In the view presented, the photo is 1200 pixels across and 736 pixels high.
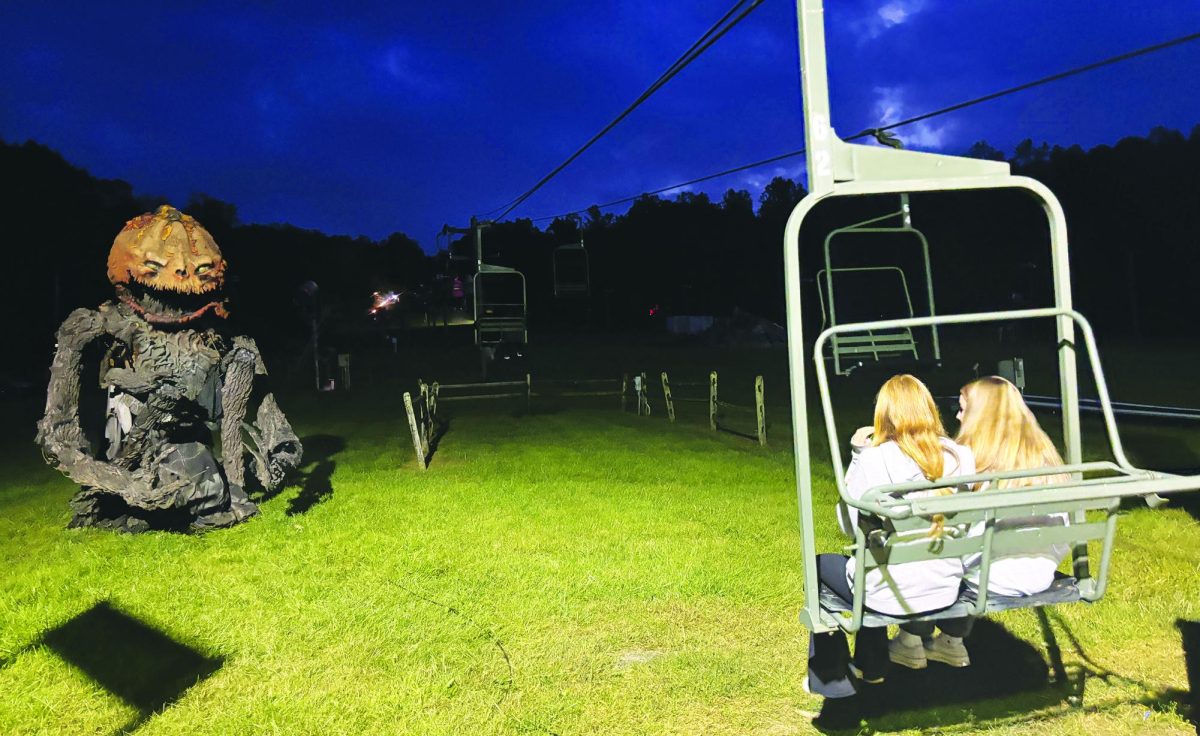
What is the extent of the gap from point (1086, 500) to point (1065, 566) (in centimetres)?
369

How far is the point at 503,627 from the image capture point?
4.84 m

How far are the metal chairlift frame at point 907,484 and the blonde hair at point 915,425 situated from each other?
0.65 feet

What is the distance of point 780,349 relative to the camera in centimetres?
4128

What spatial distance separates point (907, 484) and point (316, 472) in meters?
8.86

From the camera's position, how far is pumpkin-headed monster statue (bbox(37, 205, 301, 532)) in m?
6.68

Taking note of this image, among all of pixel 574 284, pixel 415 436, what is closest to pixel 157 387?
pixel 415 436

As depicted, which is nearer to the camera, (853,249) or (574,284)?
(574,284)

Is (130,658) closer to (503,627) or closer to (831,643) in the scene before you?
(503,627)

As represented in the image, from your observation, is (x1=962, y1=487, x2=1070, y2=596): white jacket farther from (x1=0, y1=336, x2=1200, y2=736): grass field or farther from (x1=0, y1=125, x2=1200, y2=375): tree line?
(x1=0, y1=125, x2=1200, y2=375): tree line

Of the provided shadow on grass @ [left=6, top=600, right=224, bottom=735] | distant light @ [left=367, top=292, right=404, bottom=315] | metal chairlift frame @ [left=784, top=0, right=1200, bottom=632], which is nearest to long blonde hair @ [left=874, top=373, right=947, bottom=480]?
metal chairlift frame @ [left=784, top=0, right=1200, bottom=632]

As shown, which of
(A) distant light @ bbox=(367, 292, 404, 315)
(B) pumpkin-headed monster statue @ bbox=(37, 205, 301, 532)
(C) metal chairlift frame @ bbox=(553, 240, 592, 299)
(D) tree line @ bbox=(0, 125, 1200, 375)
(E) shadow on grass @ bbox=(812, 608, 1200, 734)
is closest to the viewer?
(E) shadow on grass @ bbox=(812, 608, 1200, 734)

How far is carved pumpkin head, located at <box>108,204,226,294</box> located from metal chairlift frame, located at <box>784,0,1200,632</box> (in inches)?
232

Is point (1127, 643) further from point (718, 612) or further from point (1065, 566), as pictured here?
point (718, 612)

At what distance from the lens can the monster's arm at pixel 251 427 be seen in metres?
7.30
